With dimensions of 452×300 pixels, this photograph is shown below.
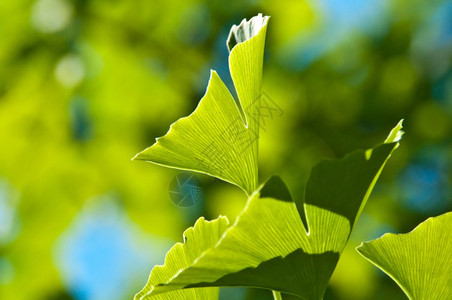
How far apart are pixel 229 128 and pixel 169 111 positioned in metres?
2.03

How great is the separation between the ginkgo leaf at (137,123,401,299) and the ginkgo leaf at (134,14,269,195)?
9 cm

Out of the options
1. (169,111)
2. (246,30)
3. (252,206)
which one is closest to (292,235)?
(252,206)

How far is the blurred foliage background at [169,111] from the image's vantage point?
7.08 ft

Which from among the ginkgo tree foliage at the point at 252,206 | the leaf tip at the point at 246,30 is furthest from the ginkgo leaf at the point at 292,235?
the leaf tip at the point at 246,30

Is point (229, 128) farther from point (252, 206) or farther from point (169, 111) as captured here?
point (169, 111)

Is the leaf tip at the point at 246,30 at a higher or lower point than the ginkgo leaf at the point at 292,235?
higher

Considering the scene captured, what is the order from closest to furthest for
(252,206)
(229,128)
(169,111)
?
(252,206), (229,128), (169,111)

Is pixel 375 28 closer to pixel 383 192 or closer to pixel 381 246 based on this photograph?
pixel 383 192

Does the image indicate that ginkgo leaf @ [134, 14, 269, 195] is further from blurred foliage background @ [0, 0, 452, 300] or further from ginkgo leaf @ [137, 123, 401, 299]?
blurred foliage background @ [0, 0, 452, 300]

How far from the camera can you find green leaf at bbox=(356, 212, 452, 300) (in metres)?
0.32

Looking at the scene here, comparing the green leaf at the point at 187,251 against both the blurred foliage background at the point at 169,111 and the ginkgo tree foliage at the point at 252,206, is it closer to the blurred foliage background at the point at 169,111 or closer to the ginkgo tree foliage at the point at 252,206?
the ginkgo tree foliage at the point at 252,206

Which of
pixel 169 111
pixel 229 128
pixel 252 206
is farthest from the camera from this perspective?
pixel 169 111

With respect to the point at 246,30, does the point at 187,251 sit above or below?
below

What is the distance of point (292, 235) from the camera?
0.29m
